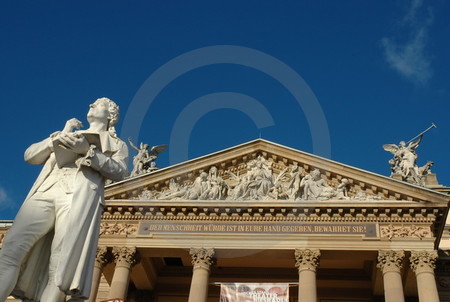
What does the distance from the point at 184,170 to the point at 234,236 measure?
4378 mm

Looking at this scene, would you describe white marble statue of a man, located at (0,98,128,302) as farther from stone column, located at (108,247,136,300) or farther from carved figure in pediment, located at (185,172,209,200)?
carved figure in pediment, located at (185,172,209,200)

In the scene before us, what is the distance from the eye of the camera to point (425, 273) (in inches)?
864

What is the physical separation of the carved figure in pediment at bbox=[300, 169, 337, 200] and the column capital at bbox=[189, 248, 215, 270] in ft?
16.5

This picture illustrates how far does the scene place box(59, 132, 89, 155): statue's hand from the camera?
6.05 meters

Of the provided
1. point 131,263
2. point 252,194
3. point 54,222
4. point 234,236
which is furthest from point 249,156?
point 54,222

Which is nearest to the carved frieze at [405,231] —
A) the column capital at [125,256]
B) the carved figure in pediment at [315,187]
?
the carved figure in pediment at [315,187]

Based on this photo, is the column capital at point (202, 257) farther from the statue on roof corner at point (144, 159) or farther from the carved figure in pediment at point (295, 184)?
the statue on roof corner at point (144, 159)

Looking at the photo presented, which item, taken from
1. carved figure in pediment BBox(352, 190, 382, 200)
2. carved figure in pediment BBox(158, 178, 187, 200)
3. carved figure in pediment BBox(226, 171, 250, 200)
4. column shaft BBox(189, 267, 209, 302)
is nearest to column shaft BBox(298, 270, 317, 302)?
column shaft BBox(189, 267, 209, 302)

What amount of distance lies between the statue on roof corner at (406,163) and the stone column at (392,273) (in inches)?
223

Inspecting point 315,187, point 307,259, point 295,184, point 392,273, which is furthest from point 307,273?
point 295,184

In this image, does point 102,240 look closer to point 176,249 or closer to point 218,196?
point 176,249

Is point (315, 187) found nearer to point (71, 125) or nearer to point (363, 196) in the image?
point (363, 196)

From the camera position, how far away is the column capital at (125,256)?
23906mm

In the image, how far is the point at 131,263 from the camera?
24.0 metres
